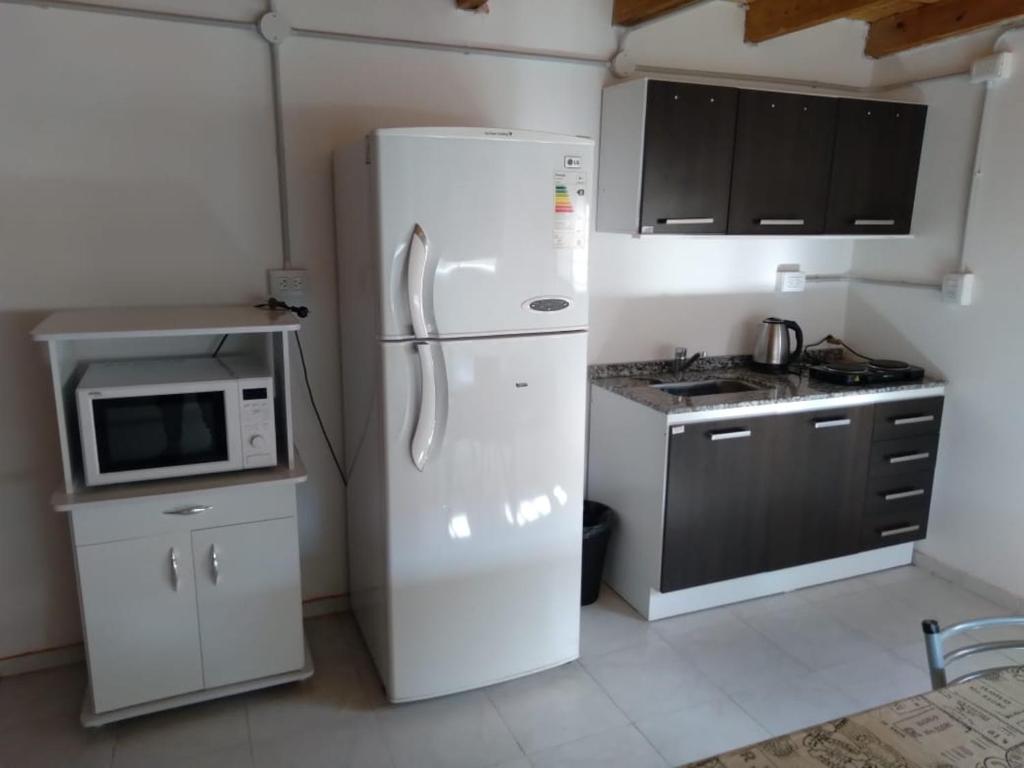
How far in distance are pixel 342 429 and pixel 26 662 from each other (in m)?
1.30

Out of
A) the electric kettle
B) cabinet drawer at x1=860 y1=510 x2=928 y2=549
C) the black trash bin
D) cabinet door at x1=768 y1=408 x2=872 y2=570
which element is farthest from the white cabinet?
cabinet drawer at x1=860 y1=510 x2=928 y2=549

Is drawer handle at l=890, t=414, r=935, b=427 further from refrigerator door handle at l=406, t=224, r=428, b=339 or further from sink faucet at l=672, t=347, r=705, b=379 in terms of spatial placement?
refrigerator door handle at l=406, t=224, r=428, b=339

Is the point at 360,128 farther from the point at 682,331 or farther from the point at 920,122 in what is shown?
the point at 920,122

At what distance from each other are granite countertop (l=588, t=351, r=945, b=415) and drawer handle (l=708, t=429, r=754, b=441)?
10 cm

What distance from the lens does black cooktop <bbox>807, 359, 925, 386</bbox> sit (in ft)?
9.84

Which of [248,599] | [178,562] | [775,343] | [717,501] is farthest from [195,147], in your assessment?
[775,343]

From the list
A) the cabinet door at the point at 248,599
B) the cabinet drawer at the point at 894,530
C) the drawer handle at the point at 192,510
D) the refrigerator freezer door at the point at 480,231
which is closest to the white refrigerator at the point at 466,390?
the refrigerator freezer door at the point at 480,231

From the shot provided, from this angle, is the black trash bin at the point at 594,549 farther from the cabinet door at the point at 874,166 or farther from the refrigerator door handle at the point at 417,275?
the cabinet door at the point at 874,166

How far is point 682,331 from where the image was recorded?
325cm

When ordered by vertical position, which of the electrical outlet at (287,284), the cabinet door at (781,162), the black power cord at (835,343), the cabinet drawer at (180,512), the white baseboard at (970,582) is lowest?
the white baseboard at (970,582)

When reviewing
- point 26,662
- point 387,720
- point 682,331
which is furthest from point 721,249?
point 26,662

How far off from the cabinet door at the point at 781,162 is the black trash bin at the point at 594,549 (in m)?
1.28

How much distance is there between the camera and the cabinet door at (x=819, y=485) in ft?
9.38

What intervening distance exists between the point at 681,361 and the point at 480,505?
1347mm
